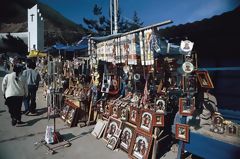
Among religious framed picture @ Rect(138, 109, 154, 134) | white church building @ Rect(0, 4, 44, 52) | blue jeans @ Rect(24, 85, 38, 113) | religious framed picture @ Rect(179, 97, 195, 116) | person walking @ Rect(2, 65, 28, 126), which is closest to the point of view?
religious framed picture @ Rect(179, 97, 195, 116)

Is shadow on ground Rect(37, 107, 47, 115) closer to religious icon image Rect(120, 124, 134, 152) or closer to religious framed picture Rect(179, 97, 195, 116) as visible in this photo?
religious icon image Rect(120, 124, 134, 152)

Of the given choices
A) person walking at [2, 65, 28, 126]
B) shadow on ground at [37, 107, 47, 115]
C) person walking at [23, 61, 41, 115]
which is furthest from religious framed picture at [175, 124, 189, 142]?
shadow on ground at [37, 107, 47, 115]

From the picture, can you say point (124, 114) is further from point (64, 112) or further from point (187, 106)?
point (64, 112)

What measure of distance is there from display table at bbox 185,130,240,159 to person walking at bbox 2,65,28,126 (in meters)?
4.99

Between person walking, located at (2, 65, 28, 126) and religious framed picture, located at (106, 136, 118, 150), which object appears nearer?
religious framed picture, located at (106, 136, 118, 150)

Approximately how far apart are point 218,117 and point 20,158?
3.77 meters

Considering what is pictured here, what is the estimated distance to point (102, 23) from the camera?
2952 cm

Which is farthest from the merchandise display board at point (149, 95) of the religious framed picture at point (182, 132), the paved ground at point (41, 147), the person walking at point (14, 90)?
the person walking at point (14, 90)

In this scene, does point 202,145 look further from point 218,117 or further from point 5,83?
point 5,83

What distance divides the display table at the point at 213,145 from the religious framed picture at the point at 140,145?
34.4 inches

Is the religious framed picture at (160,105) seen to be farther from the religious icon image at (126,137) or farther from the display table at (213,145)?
the display table at (213,145)

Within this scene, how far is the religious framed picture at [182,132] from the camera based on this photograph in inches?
140

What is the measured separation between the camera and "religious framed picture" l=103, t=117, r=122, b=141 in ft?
17.0

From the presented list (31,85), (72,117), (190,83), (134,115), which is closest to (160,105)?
(134,115)
